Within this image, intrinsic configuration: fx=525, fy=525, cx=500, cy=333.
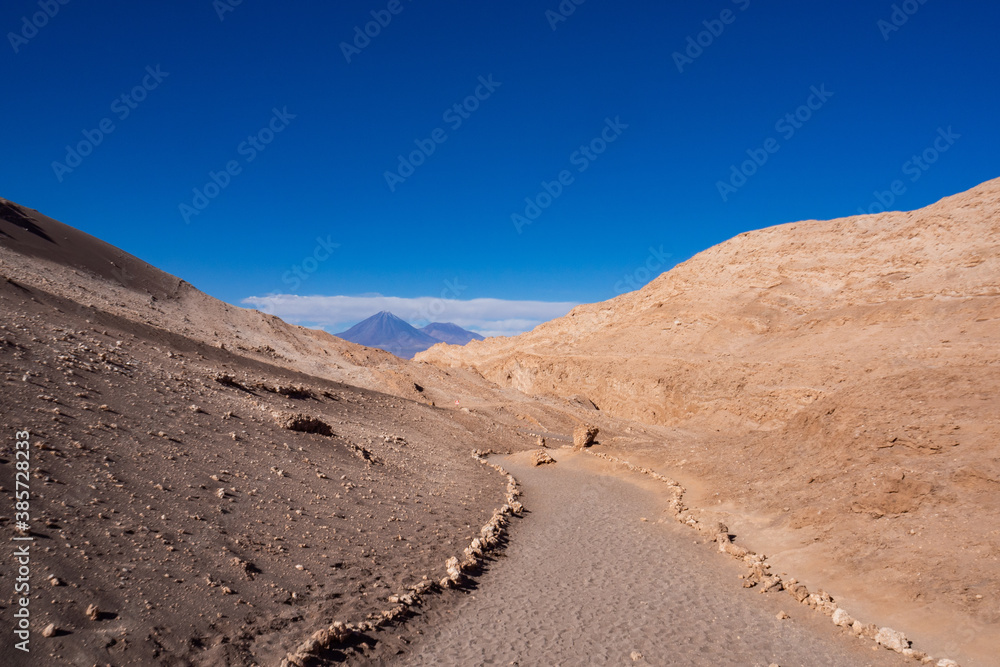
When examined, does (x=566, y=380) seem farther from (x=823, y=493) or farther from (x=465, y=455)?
(x=823, y=493)

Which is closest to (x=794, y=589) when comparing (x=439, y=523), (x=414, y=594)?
(x=414, y=594)

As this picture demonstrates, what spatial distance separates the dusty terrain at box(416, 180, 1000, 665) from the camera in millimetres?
8539

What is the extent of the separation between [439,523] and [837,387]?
25942 mm

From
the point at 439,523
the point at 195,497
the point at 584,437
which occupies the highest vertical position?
the point at 584,437

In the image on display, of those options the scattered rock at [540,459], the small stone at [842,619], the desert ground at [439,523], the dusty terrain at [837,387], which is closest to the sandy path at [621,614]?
the desert ground at [439,523]

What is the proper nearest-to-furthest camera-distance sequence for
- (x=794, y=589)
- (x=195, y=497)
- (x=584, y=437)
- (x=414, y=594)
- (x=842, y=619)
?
(x=842, y=619)
(x=414, y=594)
(x=195, y=497)
(x=794, y=589)
(x=584, y=437)

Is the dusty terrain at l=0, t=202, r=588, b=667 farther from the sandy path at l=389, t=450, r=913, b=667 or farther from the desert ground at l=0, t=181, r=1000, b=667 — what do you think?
the sandy path at l=389, t=450, r=913, b=667

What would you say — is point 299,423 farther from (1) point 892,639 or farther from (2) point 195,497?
(1) point 892,639

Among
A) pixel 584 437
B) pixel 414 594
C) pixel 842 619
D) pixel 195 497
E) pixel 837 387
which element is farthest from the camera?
pixel 837 387

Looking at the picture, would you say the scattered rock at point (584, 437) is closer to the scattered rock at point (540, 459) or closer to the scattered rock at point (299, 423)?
the scattered rock at point (540, 459)

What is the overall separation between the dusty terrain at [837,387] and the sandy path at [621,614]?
122 centimetres

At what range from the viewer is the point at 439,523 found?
12.2m

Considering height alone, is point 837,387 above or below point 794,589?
above

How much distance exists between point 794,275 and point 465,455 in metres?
37.1
